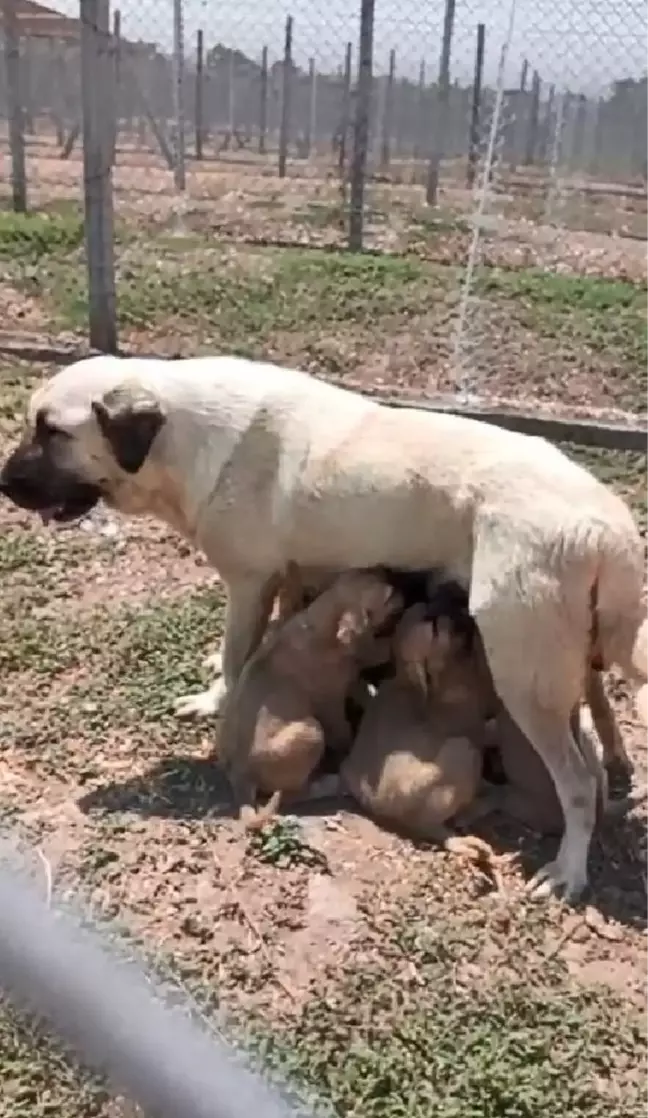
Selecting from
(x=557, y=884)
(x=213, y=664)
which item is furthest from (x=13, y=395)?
(x=557, y=884)

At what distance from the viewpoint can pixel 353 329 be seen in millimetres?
8852

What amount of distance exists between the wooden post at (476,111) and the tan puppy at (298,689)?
8800 mm

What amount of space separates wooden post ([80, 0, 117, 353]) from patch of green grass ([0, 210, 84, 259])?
2.79 m

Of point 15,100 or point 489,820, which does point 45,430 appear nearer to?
point 489,820

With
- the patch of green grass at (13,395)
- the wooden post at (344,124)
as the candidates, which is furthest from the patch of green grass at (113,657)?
the wooden post at (344,124)

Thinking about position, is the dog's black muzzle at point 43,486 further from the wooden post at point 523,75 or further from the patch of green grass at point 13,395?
the wooden post at point 523,75

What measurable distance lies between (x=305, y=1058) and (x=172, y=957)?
458 mm

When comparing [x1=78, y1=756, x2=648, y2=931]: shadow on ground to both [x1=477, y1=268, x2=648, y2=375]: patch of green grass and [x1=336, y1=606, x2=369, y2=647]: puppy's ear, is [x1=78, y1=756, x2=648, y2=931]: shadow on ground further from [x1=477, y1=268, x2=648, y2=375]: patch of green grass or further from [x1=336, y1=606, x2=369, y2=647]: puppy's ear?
[x1=477, y1=268, x2=648, y2=375]: patch of green grass

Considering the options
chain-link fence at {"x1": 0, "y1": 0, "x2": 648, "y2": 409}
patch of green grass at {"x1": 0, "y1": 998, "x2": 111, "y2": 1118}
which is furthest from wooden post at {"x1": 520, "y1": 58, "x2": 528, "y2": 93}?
patch of green grass at {"x1": 0, "y1": 998, "x2": 111, "y2": 1118}

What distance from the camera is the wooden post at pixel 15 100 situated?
12320 millimetres

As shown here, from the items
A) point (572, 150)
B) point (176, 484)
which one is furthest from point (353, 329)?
point (572, 150)

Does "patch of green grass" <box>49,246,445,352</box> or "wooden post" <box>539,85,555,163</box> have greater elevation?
"wooden post" <box>539,85,555,163</box>

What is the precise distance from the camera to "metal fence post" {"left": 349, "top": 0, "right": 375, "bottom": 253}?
1014cm

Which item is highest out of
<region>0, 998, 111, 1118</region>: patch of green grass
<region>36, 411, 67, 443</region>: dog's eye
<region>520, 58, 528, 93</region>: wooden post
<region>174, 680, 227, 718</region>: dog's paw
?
<region>520, 58, 528, 93</region>: wooden post
